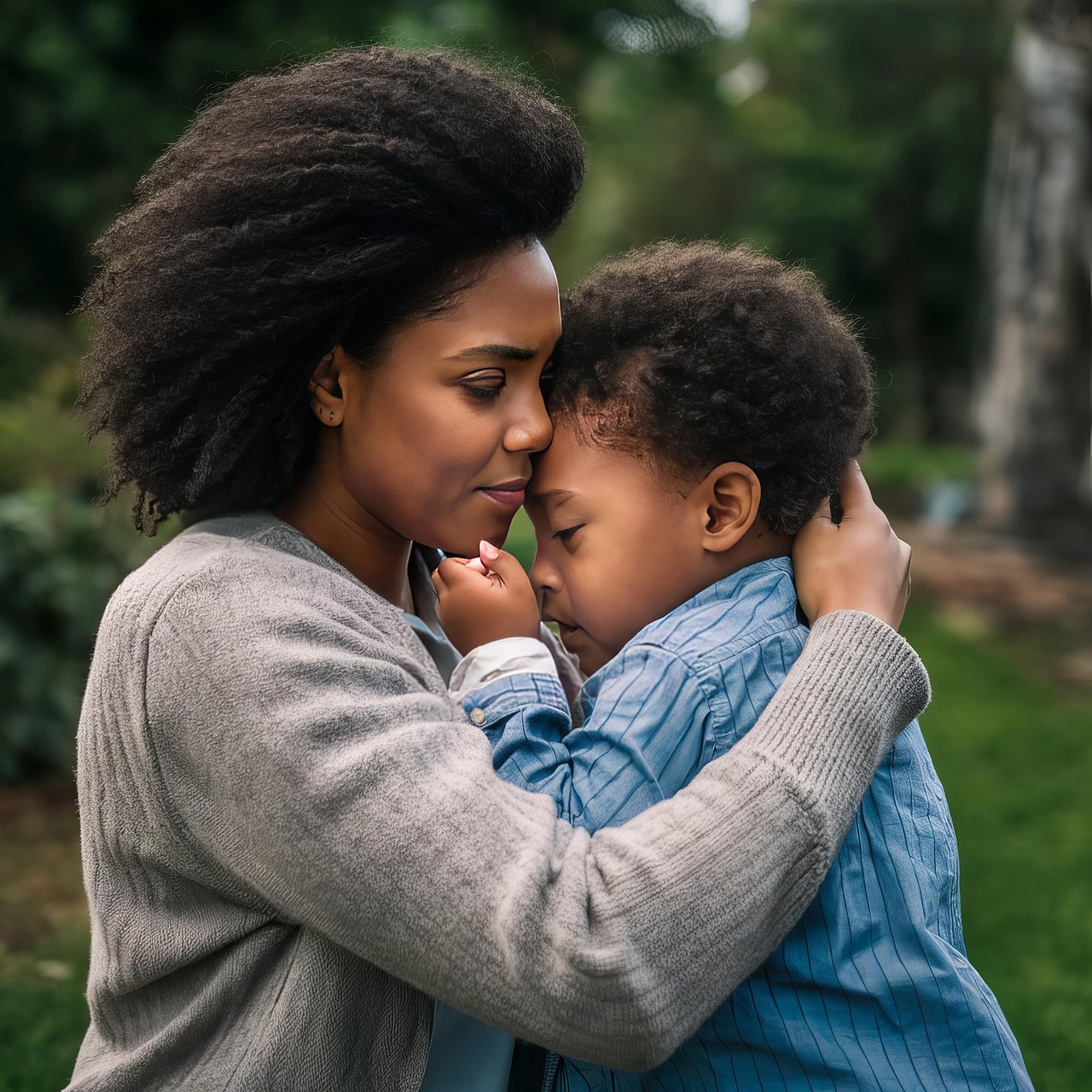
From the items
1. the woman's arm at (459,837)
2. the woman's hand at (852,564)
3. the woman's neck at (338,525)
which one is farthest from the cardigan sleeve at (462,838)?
the woman's neck at (338,525)

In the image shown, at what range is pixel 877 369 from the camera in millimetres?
9664

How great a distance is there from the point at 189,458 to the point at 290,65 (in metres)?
0.69

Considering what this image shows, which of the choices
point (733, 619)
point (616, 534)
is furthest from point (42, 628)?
point (733, 619)

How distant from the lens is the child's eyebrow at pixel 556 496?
2111mm

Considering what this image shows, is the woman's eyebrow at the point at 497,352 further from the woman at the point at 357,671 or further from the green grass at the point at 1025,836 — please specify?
the green grass at the point at 1025,836

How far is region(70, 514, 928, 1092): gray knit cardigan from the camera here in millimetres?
1488

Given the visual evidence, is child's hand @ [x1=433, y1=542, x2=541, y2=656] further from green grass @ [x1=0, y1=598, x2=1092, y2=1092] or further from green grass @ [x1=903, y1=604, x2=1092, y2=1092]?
green grass @ [x1=903, y1=604, x2=1092, y2=1092]

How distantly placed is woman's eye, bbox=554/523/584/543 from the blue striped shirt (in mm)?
312

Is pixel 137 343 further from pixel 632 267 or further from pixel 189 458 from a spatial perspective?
pixel 632 267

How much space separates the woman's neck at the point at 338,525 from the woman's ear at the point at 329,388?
0.41 ft

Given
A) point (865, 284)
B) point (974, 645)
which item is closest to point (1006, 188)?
point (974, 645)

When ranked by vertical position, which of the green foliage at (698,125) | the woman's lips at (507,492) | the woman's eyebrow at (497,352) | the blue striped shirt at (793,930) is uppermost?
the woman's eyebrow at (497,352)

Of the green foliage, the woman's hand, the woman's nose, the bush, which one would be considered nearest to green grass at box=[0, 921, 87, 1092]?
the bush

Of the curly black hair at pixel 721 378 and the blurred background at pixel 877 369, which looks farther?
the blurred background at pixel 877 369
